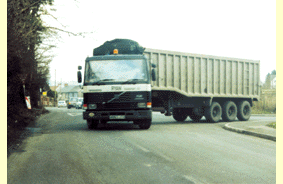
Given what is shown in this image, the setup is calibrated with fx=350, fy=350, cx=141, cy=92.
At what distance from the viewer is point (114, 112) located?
40.5 ft

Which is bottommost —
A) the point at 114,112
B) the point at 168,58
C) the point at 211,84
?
the point at 114,112

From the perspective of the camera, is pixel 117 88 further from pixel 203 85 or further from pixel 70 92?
pixel 70 92

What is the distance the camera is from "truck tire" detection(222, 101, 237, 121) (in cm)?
1802

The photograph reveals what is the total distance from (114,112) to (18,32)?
15.0 feet

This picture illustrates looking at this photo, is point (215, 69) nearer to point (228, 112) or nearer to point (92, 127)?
point (228, 112)

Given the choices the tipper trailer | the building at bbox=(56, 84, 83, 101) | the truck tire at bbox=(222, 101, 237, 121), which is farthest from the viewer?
the building at bbox=(56, 84, 83, 101)

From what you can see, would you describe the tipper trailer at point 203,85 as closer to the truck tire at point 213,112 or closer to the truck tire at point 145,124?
the truck tire at point 213,112

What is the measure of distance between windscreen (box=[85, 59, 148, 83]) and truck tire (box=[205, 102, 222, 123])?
588cm

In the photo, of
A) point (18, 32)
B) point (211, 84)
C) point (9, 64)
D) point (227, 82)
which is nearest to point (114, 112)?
point (9, 64)

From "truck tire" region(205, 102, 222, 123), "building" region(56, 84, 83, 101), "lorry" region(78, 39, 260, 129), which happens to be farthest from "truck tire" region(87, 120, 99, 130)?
"building" region(56, 84, 83, 101)

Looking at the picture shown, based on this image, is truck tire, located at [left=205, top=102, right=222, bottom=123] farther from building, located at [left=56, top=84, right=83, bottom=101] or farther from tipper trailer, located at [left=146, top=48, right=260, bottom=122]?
building, located at [left=56, top=84, right=83, bottom=101]

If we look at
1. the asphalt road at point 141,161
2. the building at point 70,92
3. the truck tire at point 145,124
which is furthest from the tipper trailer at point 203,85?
the building at point 70,92

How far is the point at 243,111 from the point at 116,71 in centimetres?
942

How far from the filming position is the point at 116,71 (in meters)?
12.4
